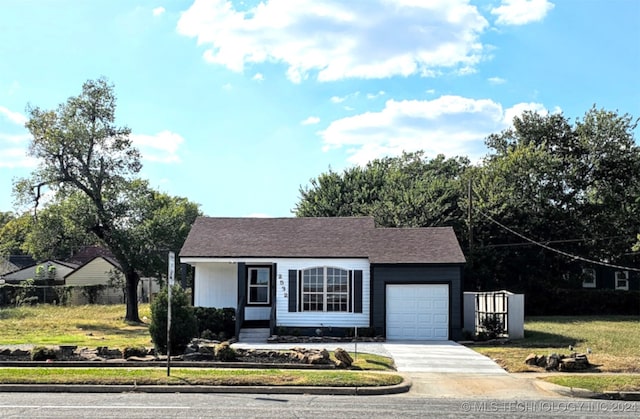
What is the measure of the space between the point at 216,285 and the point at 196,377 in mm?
13101

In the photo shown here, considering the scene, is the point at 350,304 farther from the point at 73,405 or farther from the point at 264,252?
the point at 73,405

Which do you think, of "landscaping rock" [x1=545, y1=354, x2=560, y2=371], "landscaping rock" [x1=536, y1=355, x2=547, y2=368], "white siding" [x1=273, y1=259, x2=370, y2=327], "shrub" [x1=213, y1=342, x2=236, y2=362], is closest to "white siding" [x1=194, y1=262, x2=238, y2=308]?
"white siding" [x1=273, y1=259, x2=370, y2=327]

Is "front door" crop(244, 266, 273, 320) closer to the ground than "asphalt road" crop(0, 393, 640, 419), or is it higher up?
higher up

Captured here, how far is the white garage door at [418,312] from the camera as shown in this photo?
78.8 ft

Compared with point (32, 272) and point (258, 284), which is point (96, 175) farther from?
point (32, 272)

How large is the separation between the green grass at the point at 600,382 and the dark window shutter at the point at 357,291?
10.9m

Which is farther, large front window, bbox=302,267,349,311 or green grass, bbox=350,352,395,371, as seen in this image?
large front window, bbox=302,267,349,311

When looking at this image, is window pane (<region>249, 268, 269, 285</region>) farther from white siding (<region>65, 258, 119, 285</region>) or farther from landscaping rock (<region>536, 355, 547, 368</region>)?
white siding (<region>65, 258, 119, 285</region>)

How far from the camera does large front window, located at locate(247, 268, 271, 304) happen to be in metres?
25.8

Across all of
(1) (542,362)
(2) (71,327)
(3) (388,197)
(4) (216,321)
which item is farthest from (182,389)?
(3) (388,197)

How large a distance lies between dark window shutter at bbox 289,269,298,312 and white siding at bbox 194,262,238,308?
8.64 ft

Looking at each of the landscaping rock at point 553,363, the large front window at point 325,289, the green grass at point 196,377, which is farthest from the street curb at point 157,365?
the large front window at point 325,289

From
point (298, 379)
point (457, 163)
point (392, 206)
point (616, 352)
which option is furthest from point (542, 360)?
point (457, 163)

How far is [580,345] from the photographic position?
66.1ft
